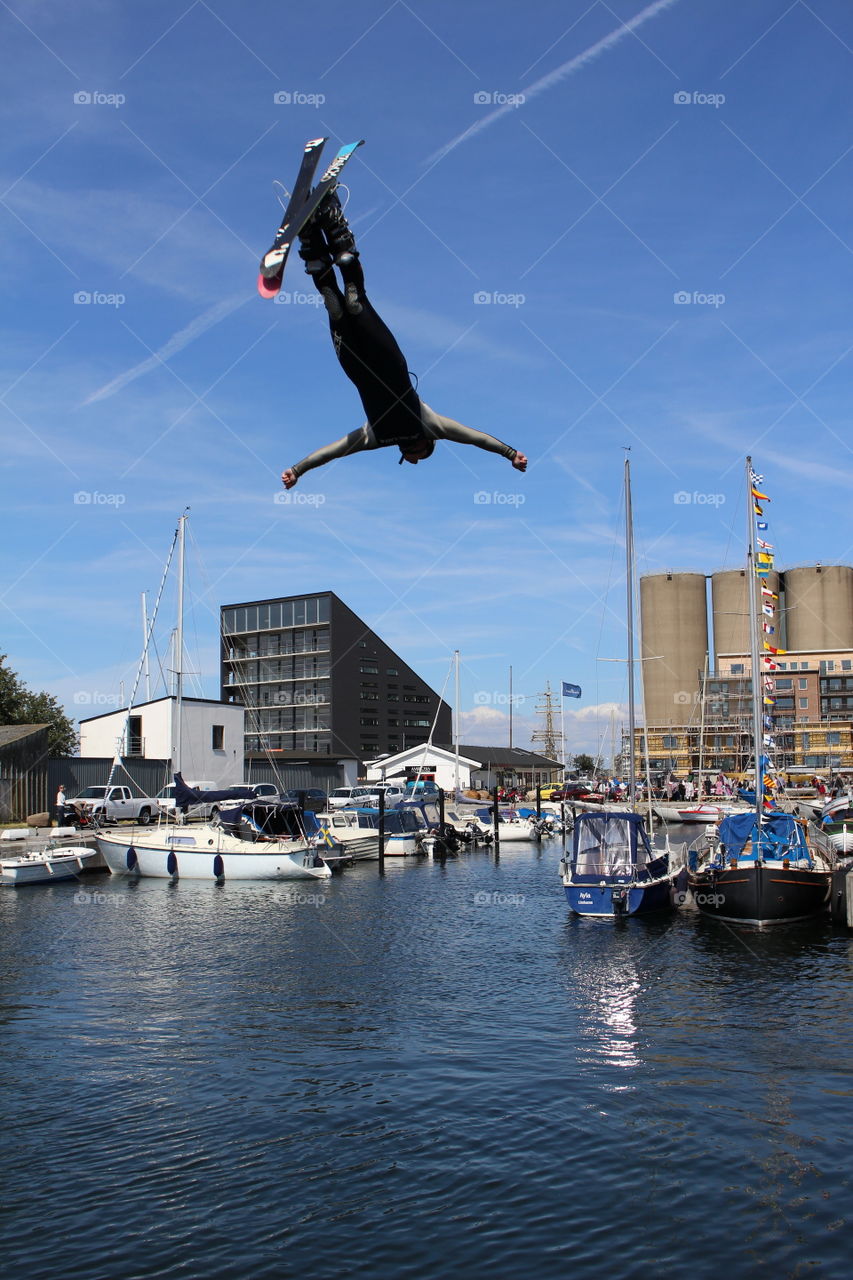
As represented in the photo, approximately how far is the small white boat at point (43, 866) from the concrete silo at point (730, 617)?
4049 inches

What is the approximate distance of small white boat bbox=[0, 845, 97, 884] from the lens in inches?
1652

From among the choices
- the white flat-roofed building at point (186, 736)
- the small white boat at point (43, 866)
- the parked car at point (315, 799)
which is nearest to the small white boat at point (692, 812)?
the parked car at point (315, 799)

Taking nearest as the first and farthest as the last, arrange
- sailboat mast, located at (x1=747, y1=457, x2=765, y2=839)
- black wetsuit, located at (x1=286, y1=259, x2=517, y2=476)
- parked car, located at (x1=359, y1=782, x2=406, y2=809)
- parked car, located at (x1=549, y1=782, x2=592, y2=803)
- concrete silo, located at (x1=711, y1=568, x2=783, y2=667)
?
black wetsuit, located at (x1=286, y1=259, x2=517, y2=476) → sailboat mast, located at (x1=747, y1=457, x2=765, y2=839) → parked car, located at (x1=359, y1=782, x2=406, y2=809) → parked car, located at (x1=549, y1=782, x2=592, y2=803) → concrete silo, located at (x1=711, y1=568, x2=783, y2=667)

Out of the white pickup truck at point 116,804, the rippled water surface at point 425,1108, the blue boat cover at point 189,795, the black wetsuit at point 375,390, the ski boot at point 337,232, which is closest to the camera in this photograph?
the ski boot at point 337,232

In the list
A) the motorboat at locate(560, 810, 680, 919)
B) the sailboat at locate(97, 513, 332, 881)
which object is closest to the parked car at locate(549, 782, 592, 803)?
the sailboat at locate(97, 513, 332, 881)

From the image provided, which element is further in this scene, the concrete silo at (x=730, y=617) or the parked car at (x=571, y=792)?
the concrete silo at (x=730, y=617)

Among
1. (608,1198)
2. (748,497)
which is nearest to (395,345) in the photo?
(608,1198)

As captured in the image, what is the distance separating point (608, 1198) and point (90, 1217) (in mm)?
6174

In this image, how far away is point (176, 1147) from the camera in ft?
45.6

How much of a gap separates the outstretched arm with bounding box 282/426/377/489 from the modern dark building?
97.8 metres

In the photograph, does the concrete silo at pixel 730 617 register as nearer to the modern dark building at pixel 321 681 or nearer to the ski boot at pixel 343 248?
the modern dark building at pixel 321 681

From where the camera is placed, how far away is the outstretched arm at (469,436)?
764cm

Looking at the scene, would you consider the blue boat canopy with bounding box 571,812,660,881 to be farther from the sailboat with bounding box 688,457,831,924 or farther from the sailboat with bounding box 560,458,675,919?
the sailboat with bounding box 688,457,831,924

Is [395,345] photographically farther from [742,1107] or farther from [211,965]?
[211,965]
